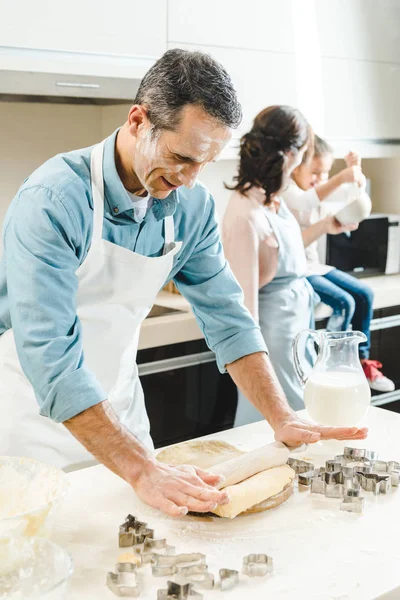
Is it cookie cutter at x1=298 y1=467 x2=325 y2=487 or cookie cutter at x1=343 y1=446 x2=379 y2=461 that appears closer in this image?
cookie cutter at x1=298 y1=467 x2=325 y2=487

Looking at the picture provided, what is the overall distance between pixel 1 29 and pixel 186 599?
176 cm

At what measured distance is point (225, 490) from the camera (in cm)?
116

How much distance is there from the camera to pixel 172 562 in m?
1.00

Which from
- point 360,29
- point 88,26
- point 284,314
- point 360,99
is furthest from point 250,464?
point 360,29

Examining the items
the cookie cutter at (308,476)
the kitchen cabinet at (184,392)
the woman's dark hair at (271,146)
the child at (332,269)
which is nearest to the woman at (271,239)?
the woman's dark hair at (271,146)

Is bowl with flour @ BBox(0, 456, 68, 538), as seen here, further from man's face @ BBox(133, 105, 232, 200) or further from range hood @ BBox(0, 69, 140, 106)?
range hood @ BBox(0, 69, 140, 106)

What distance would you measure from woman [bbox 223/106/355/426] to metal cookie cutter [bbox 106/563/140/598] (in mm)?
1370

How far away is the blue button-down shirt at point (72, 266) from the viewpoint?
118 centimetres

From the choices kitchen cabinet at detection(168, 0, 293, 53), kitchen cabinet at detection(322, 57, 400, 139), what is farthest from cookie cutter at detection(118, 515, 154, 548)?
kitchen cabinet at detection(322, 57, 400, 139)

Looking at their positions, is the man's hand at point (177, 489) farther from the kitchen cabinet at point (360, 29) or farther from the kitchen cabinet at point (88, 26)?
the kitchen cabinet at point (360, 29)

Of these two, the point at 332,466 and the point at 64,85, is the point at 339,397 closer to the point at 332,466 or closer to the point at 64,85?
the point at 332,466

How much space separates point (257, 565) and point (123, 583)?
0.57 ft

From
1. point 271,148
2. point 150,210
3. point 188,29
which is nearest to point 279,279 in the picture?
point 271,148

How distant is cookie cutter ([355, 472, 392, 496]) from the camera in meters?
1.25
